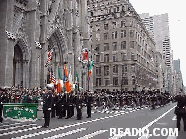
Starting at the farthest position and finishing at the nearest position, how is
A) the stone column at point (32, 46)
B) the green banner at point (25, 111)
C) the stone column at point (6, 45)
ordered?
1. the stone column at point (32, 46)
2. the stone column at point (6, 45)
3. the green banner at point (25, 111)

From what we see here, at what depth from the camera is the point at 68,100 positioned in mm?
17656

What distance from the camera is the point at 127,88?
207ft

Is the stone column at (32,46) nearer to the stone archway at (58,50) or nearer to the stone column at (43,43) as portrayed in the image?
the stone column at (43,43)

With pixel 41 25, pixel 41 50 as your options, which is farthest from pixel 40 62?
pixel 41 25

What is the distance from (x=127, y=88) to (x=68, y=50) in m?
25.7

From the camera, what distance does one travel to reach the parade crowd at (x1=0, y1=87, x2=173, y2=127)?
44.5 feet

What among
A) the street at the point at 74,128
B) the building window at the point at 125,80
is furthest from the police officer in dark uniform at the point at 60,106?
the building window at the point at 125,80

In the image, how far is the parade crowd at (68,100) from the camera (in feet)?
44.5

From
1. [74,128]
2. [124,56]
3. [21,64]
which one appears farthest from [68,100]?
[124,56]

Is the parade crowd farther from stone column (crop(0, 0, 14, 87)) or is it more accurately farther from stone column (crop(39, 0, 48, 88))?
stone column (crop(39, 0, 48, 88))

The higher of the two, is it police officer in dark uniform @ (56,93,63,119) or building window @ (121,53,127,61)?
building window @ (121,53,127,61)

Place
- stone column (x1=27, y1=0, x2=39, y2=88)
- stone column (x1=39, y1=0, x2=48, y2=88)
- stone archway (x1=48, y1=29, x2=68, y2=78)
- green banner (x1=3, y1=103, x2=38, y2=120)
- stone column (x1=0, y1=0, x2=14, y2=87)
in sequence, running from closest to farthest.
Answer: green banner (x1=3, y1=103, x2=38, y2=120)
stone column (x1=0, y1=0, x2=14, y2=87)
stone column (x1=27, y1=0, x2=39, y2=88)
stone column (x1=39, y1=0, x2=48, y2=88)
stone archway (x1=48, y1=29, x2=68, y2=78)

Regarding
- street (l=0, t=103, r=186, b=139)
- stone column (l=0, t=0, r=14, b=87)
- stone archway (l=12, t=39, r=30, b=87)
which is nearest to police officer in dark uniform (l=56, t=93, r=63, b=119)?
street (l=0, t=103, r=186, b=139)

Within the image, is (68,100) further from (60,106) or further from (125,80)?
(125,80)
